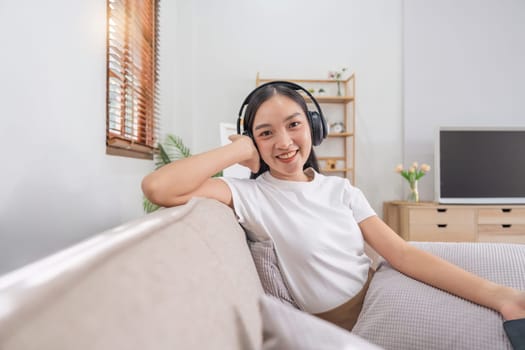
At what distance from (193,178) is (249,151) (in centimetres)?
23

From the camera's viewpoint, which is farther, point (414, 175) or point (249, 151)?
point (414, 175)

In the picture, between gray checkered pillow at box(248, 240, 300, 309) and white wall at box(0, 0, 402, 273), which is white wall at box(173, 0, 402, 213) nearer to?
white wall at box(0, 0, 402, 273)

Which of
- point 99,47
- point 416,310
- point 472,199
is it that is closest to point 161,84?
point 99,47

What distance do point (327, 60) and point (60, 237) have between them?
318 cm

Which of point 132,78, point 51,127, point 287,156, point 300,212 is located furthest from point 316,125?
point 132,78

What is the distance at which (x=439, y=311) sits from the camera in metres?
0.79

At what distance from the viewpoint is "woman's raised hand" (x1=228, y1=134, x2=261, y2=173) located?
1078 millimetres

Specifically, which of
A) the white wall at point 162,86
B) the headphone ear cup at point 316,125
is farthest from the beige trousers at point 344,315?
the white wall at point 162,86

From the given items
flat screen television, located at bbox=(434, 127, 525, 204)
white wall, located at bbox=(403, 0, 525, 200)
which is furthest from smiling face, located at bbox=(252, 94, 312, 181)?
Answer: white wall, located at bbox=(403, 0, 525, 200)

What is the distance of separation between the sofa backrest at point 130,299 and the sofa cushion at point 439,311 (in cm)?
46

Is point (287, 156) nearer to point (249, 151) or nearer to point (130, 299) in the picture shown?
point (249, 151)

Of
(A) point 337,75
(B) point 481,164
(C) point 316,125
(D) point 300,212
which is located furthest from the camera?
(A) point 337,75

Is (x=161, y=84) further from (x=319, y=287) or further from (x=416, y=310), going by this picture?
(x=416, y=310)

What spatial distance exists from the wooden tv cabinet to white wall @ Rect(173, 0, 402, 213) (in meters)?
0.56
